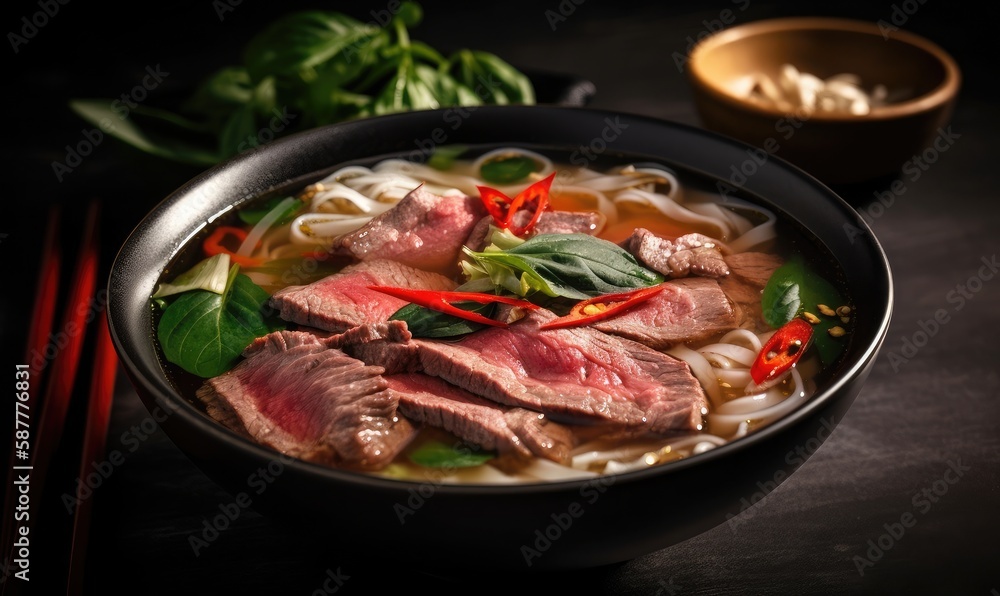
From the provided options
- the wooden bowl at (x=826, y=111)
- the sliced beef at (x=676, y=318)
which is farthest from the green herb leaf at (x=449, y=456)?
the wooden bowl at (x=826, y=111)

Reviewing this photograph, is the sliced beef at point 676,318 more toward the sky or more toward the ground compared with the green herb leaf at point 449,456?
more toward the sky

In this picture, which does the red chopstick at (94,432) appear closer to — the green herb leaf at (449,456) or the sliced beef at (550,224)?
the green herb leaf at (449,456)

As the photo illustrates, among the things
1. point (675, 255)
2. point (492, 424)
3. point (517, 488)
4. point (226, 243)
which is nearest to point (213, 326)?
point (226, 243)

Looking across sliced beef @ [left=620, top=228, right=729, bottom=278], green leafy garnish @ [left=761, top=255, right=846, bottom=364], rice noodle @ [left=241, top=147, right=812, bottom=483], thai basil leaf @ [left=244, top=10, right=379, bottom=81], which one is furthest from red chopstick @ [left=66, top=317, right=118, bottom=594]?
green leafy garnish @ [left=761, top=255, right=846, bottom=364]

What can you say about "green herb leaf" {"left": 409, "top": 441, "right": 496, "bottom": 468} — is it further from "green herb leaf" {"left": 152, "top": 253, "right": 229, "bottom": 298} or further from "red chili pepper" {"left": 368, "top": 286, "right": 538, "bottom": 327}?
"green herb leaf" {"left": 152, "top": 253, "right": 229, "bottom": 298}

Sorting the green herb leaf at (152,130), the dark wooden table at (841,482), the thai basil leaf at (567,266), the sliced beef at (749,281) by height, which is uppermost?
the thai basil leaf at (567,266)

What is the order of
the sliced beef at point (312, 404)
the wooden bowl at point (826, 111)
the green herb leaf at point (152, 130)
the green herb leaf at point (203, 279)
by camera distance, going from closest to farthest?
1. the sliced beef at point (312, 404)
2. the green herb leaf at point (203, 279)
3. the wooden bowl at point (826, 111)
4. the green herb leaf at point (152, 130)

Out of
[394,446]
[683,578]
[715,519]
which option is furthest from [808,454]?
[394,446]

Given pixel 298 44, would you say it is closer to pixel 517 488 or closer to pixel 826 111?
pixel 826 111
